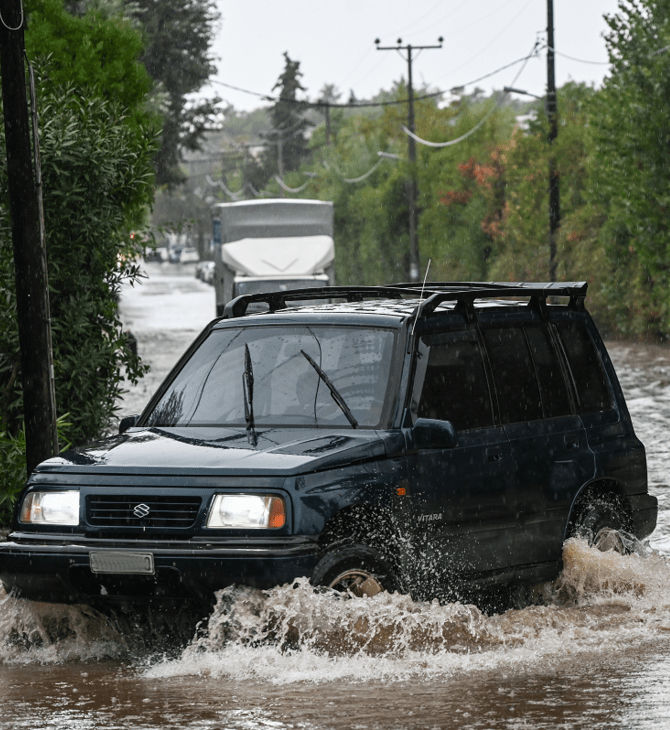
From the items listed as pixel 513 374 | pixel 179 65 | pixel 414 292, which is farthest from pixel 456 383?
pixel 179 65

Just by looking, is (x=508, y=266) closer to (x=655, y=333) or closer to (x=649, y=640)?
(x=655, y=333)

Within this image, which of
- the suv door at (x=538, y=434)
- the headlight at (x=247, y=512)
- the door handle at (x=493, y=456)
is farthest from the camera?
the suv door at (x=538, y=434)

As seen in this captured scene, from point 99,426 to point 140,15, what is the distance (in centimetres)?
3464

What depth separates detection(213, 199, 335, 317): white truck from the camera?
33.8m

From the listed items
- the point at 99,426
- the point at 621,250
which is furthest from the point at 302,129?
the point at 99,426

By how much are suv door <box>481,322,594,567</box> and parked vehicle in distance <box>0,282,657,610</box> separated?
0.5 inches

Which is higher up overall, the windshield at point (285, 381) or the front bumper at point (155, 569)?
the windshield at point (285, 381)

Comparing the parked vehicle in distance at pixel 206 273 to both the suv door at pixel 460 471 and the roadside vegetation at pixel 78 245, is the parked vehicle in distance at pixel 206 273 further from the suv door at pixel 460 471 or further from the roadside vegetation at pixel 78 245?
the suv door at pixel 460 471

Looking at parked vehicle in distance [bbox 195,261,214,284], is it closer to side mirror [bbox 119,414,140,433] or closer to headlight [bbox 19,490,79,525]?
side mirror [bbox 119,414,140,433]

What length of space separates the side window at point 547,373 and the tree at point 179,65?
38285 mm

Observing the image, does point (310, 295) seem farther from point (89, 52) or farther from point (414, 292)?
point (89, 52)

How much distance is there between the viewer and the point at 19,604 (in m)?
6.98

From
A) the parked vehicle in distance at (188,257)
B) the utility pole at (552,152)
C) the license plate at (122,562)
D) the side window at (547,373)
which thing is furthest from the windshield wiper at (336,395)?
the parked vehicle in distance at (188,257)

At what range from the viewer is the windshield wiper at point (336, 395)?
6.99 m
